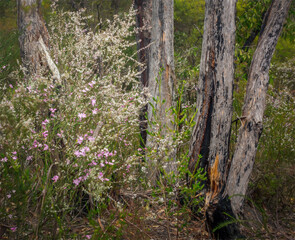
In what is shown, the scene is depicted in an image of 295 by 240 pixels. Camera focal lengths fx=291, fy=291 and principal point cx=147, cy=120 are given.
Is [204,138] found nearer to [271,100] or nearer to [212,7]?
[212,7]

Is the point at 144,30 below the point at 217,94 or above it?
above

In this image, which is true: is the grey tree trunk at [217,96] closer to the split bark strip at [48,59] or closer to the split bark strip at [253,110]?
the split bark strip at [253,110]

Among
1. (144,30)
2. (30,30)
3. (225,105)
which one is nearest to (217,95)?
(225,105)

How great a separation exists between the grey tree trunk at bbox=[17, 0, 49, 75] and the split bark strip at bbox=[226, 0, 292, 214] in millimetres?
4222

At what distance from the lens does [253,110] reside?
3.33 m

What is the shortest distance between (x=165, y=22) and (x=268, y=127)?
2464 mm

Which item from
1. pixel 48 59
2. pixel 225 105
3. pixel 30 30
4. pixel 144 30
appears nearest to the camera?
pixel 225 105

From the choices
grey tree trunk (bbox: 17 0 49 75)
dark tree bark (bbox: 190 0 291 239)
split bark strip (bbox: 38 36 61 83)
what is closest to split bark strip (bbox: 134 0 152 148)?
split bark strip (bbox: 38 36 61 83)

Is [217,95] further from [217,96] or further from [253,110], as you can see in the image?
[253,110]

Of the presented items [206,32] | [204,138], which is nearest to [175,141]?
[204,138]

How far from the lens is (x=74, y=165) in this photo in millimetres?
2518

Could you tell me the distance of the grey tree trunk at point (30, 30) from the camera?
19.3 ft

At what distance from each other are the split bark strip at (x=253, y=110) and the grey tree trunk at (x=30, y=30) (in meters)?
4.22

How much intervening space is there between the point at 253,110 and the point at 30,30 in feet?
15.9
